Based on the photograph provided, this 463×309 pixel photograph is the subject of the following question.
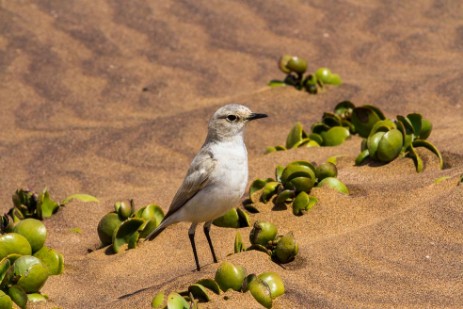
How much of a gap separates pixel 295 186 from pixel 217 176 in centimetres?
93

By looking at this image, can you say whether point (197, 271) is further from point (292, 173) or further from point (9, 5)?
point (9, 5)

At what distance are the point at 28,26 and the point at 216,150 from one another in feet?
19.3

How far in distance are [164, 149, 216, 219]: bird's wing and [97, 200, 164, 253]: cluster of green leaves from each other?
0.56m

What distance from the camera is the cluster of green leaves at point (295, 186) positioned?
574cm

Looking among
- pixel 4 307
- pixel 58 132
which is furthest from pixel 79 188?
pixel 4 307

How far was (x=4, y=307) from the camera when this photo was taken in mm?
4469

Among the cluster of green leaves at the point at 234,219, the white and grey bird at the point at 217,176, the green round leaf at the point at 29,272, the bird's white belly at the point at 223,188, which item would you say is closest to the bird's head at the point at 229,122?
the white and grey bird at the point at 217,176

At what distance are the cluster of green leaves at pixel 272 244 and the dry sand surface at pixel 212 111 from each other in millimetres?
83

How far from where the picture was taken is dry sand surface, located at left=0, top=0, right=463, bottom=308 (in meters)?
4.93

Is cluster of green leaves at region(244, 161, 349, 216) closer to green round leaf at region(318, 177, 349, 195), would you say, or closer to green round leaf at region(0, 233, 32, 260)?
green round leaf at region(318, 177, 349, 195)

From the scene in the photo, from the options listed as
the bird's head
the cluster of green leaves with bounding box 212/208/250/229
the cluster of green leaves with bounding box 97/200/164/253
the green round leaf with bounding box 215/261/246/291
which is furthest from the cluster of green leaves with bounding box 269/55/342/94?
the green round leaf with bounding box 215/261/246/291

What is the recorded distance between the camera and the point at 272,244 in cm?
503

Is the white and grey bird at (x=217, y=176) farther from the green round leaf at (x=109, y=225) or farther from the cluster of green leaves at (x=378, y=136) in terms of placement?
the cluster of green leaves at (x=378, y=136)

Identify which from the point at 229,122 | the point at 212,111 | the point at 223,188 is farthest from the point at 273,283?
the point at 212,111
